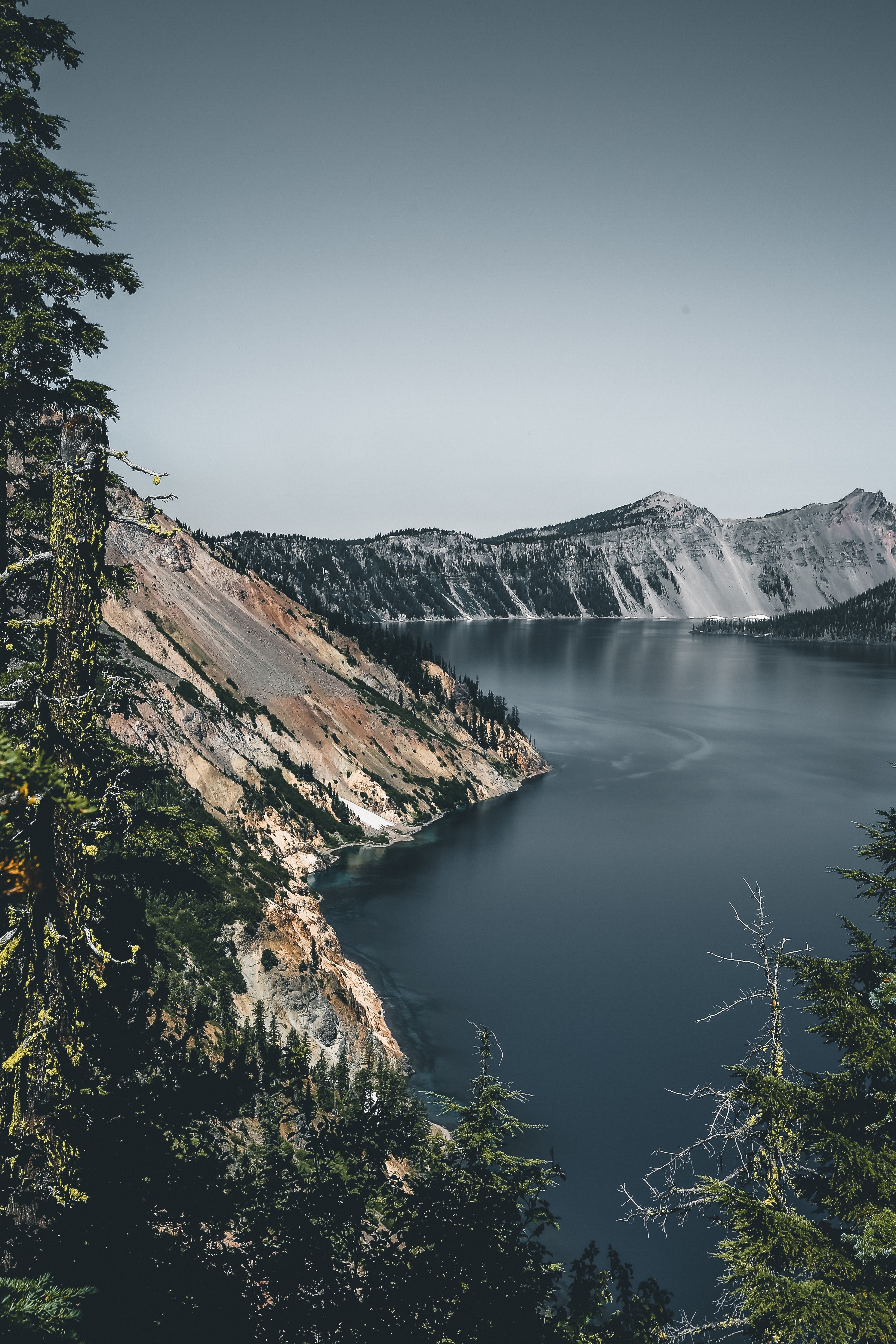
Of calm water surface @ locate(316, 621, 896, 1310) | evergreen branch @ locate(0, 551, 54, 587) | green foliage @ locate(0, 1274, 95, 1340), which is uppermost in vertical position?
evergreen branch @ locate(0, 551, 54, 587)

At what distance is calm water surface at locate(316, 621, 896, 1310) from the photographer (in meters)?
40.5

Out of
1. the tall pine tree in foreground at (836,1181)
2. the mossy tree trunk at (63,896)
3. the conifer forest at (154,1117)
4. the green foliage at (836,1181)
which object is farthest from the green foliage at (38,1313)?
the green foliage at (836,1181)

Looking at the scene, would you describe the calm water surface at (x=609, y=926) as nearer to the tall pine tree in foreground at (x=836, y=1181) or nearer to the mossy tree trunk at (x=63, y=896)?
the tall pine tree in foreground at (x=836, y=1181)

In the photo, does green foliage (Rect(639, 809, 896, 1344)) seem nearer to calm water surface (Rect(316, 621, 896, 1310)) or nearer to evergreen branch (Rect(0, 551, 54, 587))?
evergreen branch (Rect(0, 551, 54, 587))

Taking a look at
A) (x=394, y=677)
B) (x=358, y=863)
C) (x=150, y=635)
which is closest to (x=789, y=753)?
(x=394, y=677)

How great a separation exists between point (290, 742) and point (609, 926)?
38962 mm

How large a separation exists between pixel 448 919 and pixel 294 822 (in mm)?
18617

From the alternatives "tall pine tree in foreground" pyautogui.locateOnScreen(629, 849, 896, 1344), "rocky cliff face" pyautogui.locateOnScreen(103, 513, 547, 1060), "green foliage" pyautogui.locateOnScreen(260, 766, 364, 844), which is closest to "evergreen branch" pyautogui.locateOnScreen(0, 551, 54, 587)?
"tall pine tree in foreground" pyautogui.locateOnScreen(629, 849, 896, 1344)

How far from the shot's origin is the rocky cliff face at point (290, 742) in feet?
127

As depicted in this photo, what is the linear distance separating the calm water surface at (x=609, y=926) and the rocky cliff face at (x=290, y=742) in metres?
5.12

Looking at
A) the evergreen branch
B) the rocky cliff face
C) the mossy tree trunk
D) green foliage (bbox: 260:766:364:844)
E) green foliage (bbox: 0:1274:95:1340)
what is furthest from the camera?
green foliage (bbox: 260:766:364:844)

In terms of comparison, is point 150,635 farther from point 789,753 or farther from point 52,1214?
point 789,753

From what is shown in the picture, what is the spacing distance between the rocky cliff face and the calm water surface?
202 inches

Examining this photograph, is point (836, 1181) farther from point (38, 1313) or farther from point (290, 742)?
point (290, 742)
